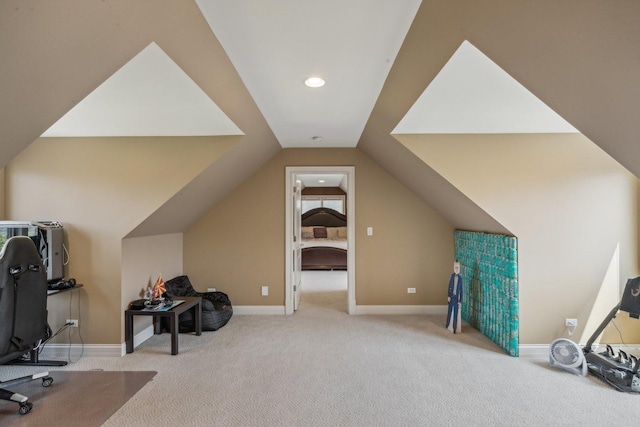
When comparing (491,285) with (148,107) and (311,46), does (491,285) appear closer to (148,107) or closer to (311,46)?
(311,46)

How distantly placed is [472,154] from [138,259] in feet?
11.8

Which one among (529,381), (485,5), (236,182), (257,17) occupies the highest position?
(257,17)

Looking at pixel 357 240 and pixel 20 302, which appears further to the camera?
pixel 357 240

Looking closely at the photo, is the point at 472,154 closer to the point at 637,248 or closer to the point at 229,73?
the point at 637,248

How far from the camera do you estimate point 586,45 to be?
113 centimetres

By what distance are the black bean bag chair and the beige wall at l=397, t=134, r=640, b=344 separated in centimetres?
315

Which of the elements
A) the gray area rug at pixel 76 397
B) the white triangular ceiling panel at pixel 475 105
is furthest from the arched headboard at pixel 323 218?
the gray area rug at pixel 76 397

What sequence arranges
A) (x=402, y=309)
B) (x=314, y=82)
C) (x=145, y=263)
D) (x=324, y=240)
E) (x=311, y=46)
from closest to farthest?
(x=311, y=46) → (x=314, y=82) → (x=145, y=263) → (x=402, y=309) → (x=324, y=240)

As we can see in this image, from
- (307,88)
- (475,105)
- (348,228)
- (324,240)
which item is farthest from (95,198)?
(324,240)

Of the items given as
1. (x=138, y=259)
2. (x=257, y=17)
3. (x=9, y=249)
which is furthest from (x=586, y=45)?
(x=138, y=259)

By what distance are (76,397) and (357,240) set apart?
325 centimetres

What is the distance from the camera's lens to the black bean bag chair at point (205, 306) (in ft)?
12.1

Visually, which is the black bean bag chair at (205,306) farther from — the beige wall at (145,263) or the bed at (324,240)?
the bed at (324,240)

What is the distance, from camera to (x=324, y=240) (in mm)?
8539
